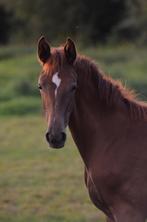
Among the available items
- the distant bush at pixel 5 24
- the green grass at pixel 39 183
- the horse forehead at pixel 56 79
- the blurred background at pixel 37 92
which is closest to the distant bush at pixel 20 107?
the blurred background at pixel 37 92

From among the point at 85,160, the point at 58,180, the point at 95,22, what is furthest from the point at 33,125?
the point at 95,22

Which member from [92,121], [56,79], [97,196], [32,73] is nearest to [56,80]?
[56,79]

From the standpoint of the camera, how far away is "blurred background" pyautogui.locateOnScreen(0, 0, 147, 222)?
830 cm

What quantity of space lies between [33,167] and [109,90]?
539 centimetres

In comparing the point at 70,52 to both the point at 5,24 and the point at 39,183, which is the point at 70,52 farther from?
the point at 5,24

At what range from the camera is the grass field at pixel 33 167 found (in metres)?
7.89

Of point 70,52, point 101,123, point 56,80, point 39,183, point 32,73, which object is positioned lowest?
point 32,73

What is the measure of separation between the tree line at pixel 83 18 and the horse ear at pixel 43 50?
1063 inches

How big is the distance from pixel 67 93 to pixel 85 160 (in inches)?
26.4

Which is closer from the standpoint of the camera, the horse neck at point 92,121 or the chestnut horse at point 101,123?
the chestnut horse at point 101,123

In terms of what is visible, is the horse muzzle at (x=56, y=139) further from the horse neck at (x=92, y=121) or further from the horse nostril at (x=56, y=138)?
the horse neck at (x=92, y=121)

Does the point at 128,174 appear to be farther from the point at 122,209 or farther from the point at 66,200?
the point at 66,200

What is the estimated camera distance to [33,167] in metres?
10.7

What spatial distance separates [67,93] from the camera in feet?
16.8
